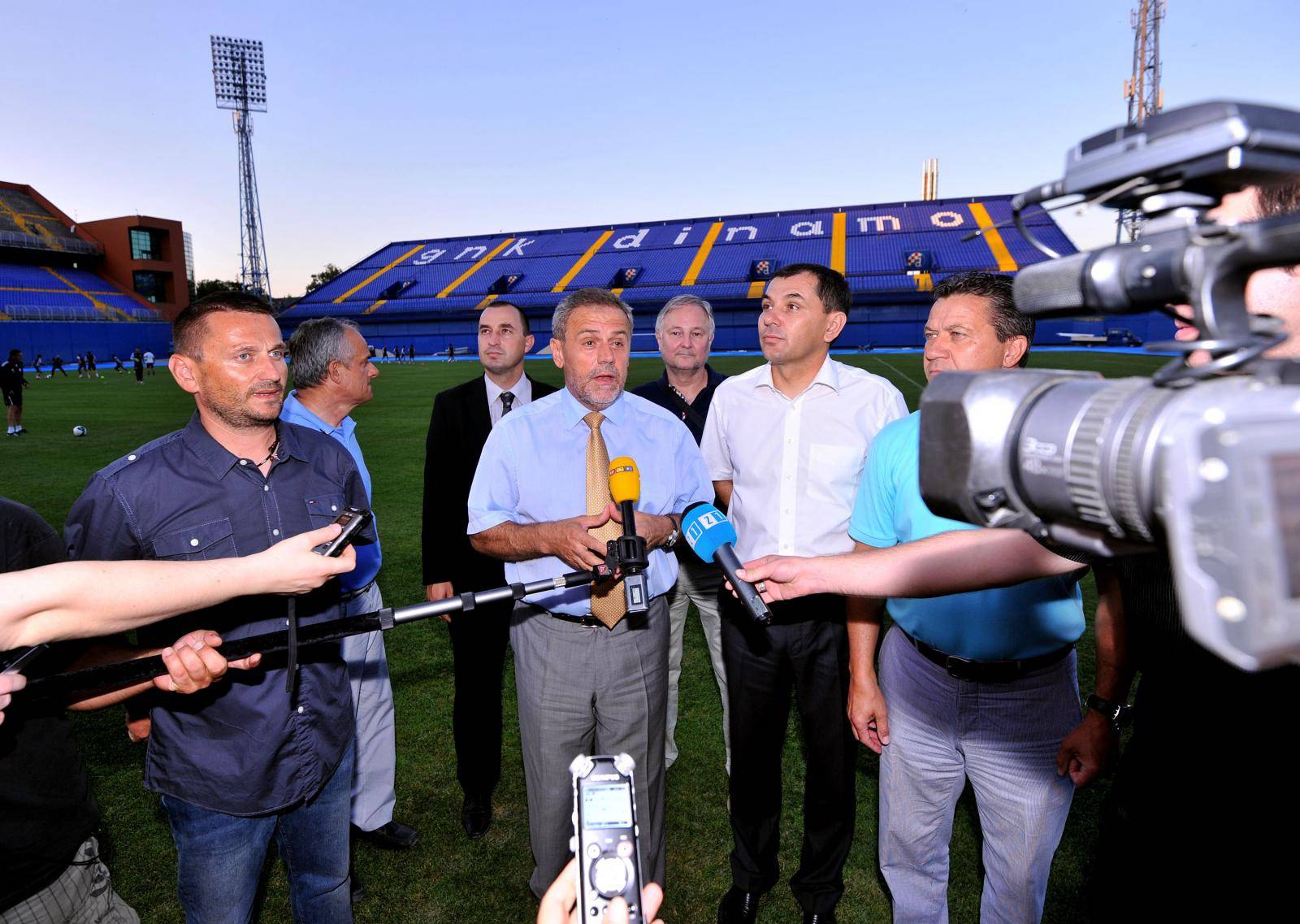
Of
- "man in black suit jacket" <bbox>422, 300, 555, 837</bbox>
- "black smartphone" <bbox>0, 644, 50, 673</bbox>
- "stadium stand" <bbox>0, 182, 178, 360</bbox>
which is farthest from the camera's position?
"stadium stand" <bbox>0, 182, 178, 360</bbox>

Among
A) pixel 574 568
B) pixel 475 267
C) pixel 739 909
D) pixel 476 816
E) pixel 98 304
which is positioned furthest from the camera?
pixel 475 267

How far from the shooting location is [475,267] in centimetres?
5519

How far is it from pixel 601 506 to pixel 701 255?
50465 mm

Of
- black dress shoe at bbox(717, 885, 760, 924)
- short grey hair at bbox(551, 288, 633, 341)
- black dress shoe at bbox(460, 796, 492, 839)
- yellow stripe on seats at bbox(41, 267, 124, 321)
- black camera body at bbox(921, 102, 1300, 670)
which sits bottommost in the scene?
black dress shoe at bbox(717, 885, 760, 924)

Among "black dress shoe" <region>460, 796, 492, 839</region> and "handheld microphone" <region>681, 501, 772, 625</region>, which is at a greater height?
"handheld microphone" <region>681, 501, 772, 625</region>

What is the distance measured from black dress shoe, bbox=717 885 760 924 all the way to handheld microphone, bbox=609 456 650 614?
5.78ft

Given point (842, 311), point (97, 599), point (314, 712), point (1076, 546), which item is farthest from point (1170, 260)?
point (842, 311)

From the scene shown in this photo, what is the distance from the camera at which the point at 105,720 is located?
4.51m

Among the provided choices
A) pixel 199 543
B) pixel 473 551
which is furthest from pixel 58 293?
pixel 199 543

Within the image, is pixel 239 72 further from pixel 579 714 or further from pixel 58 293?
pixel 579 714

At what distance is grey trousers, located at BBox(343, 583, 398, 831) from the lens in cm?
336

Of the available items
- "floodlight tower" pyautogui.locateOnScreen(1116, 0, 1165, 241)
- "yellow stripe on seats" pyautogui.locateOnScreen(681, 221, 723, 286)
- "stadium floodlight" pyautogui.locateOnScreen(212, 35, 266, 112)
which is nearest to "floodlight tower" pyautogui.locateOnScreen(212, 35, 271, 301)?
"stadium floodlight" pyautogui.locateOnScreen(212, 35, 266, 112)

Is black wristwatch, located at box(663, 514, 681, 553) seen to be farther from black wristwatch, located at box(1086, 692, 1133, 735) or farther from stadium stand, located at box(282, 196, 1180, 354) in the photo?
stadium stand, located at box(282, 196, 1180, 354)

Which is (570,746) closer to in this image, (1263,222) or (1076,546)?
(1076,546)
